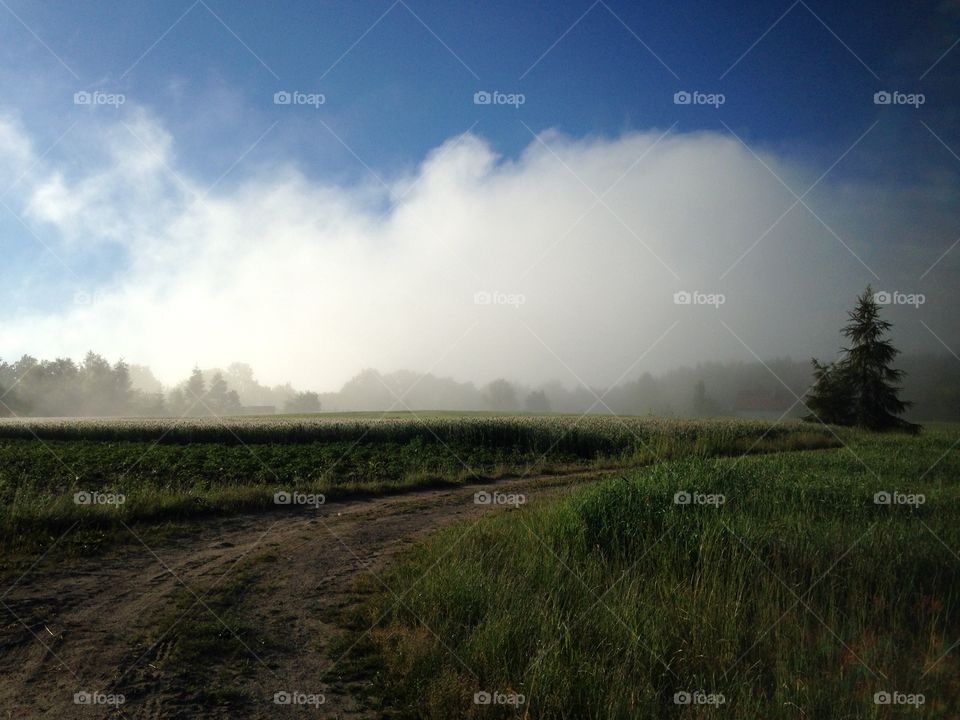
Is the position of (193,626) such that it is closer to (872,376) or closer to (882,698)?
(882,698)

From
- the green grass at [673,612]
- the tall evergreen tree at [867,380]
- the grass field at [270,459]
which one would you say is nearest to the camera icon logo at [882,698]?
the green grass at [673,612]

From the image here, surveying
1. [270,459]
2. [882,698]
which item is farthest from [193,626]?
[270,459]

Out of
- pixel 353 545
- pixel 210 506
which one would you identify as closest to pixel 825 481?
pixel 353 545

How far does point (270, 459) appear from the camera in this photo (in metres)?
20.2

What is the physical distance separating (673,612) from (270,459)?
684 inches

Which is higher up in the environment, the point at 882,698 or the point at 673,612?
the point at 673,612

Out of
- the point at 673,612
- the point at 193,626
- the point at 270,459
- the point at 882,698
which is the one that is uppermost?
the point at 270,459

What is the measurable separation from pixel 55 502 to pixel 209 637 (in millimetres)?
7275

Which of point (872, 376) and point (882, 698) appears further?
point (872, 376)

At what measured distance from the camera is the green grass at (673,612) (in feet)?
14.8

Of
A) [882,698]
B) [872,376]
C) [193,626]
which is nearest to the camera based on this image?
[882,698]

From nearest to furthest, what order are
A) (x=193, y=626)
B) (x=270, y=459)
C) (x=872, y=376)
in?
(x=193, y=626) < (x=270, y=459) < (x=872, y=376)

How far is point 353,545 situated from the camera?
942 centimetres

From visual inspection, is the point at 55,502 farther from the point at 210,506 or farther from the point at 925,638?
the point at 925,638
